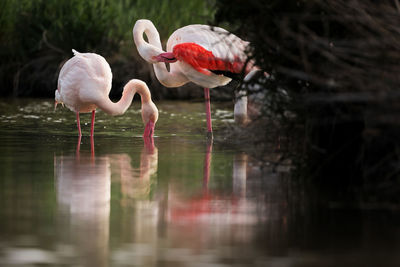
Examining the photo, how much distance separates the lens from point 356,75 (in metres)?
5.51

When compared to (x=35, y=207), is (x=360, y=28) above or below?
above

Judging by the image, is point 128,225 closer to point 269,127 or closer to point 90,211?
point 90,211

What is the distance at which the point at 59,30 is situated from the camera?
1867 cm

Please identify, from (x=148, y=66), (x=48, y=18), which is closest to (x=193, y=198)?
(x=148, y=66)

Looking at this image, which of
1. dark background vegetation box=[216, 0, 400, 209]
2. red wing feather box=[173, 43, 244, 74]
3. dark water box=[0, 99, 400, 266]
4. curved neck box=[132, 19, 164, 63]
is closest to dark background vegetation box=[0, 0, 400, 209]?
dark background vegetation box=[216, 0, 400, 209]

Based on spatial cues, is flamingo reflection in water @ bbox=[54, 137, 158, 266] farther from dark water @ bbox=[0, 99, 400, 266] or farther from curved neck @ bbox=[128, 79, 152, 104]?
curved neck @ bbox=[128, 79, 152, 104]

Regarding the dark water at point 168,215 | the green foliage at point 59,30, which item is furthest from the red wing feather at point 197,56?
the green foliage at point 59,30

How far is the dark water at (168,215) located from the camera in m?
4.46

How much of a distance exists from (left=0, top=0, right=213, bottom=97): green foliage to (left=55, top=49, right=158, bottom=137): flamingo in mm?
7572

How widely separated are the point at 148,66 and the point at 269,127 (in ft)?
38.5

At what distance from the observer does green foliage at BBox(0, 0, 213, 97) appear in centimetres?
1855

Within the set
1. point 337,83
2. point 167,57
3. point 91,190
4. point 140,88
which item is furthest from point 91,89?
point 337,83

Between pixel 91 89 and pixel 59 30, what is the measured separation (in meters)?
8.55

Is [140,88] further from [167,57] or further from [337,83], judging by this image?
[337,83]
